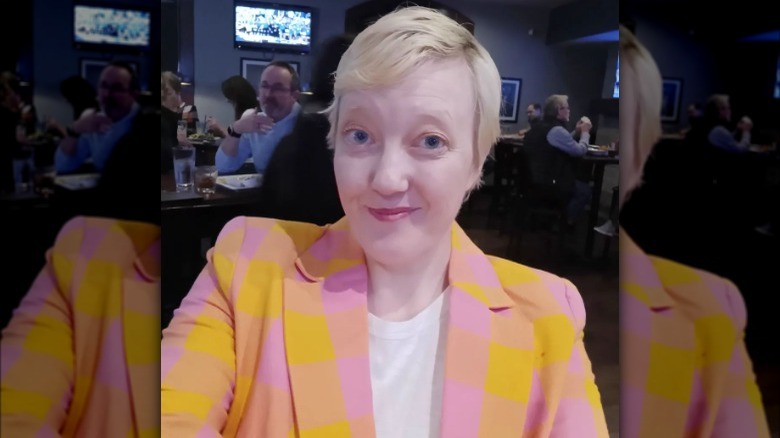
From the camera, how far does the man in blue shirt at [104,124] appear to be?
5.08 feet

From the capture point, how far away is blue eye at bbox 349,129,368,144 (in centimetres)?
149

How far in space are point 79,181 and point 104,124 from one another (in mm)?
162

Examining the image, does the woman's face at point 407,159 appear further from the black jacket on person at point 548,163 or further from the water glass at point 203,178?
the water glass at point 203,178

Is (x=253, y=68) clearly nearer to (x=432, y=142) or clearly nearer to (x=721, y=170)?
(x=432, y=142)

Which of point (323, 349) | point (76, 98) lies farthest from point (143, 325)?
point (76, 98)

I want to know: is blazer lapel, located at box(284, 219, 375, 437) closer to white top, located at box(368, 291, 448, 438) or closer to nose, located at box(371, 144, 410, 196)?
white top, located at box(368, 291, 448, 438)

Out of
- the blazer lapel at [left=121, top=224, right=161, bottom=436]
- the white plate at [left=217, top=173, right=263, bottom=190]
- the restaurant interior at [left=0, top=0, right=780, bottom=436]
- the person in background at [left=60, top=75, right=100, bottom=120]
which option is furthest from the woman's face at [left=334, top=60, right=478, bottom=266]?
the person in background at [left=60, top=75, right=100, bottom=120]

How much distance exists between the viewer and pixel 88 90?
5.09 ft

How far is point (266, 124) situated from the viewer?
1559 millimetres

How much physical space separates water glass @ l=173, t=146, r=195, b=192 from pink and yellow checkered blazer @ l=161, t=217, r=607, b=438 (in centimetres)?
15

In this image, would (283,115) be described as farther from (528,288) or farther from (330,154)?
(528,288)

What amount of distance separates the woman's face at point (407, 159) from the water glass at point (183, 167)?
1.24 ft

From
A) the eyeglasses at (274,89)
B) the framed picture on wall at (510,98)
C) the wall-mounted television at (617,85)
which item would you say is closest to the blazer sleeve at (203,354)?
the eyeglasses at (274,89)

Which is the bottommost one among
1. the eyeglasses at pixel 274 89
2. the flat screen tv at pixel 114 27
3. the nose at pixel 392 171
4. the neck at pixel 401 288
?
the neck at pixel 401 288
